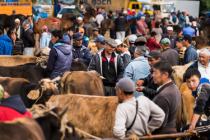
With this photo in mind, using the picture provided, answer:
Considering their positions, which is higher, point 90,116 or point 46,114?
point 46,114

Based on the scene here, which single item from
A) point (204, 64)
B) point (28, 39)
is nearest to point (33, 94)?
point (204, 64)

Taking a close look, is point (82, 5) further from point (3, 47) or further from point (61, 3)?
point (3, 47)

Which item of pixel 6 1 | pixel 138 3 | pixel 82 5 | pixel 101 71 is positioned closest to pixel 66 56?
pixel 101 71

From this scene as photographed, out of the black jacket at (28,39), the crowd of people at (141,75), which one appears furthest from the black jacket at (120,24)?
the crowd of people at (141,75)

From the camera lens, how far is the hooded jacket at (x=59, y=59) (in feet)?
45.5

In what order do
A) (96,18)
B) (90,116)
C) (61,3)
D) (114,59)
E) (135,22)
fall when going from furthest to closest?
1. (61,3)
2. (96,18)
3. (135,22)
4. (114,59)
5. (90,116)

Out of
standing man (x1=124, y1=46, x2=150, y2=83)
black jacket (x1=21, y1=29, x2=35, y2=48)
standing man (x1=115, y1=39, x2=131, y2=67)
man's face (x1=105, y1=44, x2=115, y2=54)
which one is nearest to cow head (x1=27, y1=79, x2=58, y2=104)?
standing man (x1=124, y1=46, x2=150, y2=83)

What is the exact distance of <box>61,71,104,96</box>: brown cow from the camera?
1280 cm

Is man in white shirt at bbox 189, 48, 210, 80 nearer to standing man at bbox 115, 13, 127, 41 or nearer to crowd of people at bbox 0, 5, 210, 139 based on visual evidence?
crowd of people at bbox 0, 5, 210, 139

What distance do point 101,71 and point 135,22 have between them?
71.1 ft

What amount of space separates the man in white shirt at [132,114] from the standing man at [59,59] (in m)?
5.16

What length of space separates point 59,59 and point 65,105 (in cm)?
343

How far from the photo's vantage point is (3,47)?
757 inches

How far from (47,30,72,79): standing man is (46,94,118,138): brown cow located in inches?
123
